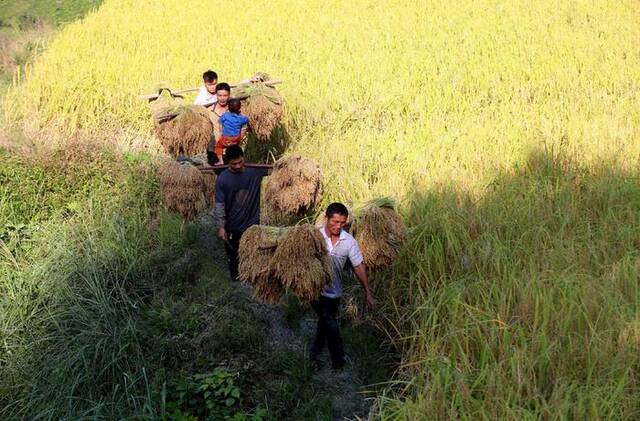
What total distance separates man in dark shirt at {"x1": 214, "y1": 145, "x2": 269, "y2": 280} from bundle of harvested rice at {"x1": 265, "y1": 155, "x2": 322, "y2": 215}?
0.21m

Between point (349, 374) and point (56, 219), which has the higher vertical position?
point (56, 219)

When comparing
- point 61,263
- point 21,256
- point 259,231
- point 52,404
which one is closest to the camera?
point 259,231

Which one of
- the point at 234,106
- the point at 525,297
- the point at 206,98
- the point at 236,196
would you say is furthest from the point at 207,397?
the point at 206,98

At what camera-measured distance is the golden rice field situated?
11.4ft

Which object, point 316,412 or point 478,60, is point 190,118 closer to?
point 316,412

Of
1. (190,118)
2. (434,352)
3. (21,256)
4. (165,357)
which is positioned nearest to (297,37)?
(190,118)

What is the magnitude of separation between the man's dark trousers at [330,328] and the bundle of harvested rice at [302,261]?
0.37 m

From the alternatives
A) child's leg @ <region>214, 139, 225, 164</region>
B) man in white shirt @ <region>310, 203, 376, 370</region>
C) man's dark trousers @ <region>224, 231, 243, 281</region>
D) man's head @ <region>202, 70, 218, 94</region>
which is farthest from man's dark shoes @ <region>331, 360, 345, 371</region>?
man's head @ <region>202, 70, 218, 94</region>

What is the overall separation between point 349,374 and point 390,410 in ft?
2.76

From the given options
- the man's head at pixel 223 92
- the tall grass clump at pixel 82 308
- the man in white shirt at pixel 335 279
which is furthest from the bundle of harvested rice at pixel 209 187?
the man in white shirt at pixel 335 279

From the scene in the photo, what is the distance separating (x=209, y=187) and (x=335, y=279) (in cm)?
164

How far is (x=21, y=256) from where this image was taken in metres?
5.68

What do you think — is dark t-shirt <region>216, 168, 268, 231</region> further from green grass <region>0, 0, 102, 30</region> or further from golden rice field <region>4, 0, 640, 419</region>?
green grass <region>0, 0, 102, 30</region>

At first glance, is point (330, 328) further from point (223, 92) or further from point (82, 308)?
point (223, 92)
